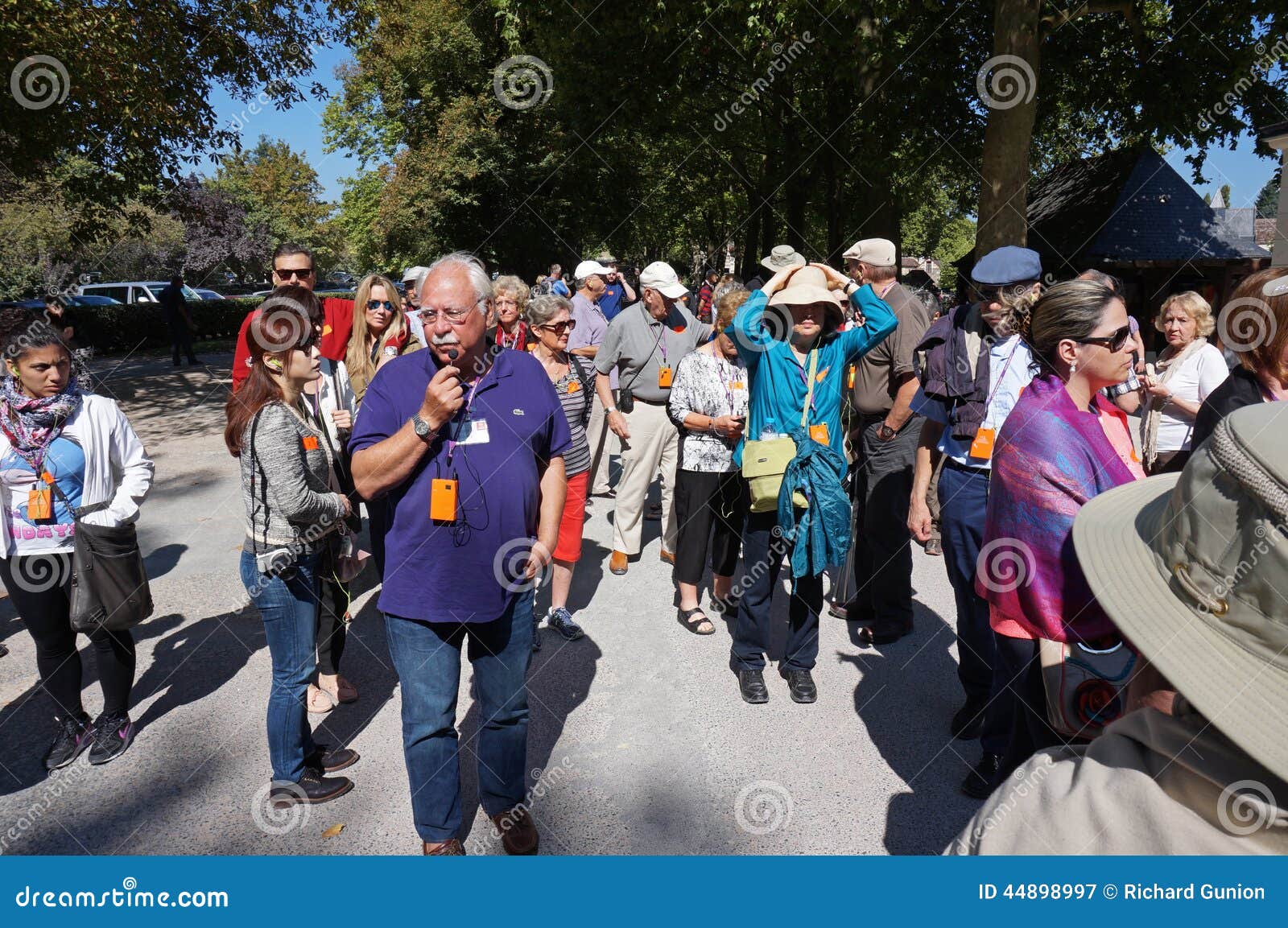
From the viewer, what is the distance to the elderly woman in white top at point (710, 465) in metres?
5.00

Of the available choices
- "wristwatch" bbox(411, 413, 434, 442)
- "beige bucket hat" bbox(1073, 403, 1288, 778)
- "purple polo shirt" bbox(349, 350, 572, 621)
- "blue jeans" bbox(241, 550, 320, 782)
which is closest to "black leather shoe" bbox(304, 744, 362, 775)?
"blue jeans" bbox(241, 550, 320, 782)

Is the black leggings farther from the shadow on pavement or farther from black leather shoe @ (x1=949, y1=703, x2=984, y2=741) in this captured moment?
black leather shoe @ (x1=949, y1=703, x2=984, y2=741)

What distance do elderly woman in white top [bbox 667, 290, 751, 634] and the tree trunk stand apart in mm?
7379

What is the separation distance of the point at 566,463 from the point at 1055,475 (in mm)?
3359

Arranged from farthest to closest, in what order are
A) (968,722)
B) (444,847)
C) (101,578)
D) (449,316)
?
(968,722), (101,578), (444,847), (449,316)

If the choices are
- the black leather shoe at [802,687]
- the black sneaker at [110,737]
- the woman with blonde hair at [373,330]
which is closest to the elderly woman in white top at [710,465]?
the black leather shoe at [802,687]

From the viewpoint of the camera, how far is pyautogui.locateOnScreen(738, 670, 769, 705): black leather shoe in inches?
167

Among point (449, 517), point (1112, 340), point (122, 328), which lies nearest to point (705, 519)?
point (449, 517)

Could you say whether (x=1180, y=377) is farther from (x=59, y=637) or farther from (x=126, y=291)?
(x=126, y=291)

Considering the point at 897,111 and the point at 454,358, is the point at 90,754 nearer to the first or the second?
the point at 454,358

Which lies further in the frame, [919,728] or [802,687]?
[802,687]

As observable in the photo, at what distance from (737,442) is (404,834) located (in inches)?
110

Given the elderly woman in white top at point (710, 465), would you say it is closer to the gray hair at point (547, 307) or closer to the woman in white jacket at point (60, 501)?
the gray hair at point (547, 307)

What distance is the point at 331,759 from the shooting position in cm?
368
